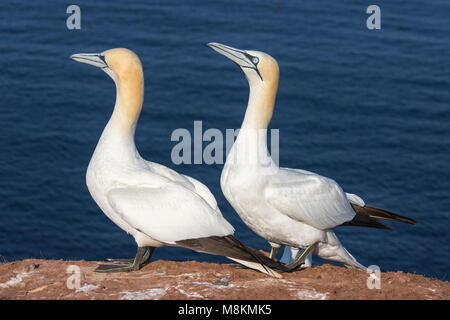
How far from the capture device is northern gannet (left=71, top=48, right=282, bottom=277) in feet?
27.7

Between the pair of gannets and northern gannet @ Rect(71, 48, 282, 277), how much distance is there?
0.04 feet

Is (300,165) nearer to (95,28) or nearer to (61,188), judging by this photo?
(61,188)

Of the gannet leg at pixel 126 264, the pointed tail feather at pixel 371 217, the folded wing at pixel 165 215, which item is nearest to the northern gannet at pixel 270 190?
the pointed tail feather at pixel 371 217

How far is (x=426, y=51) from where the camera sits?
122ft

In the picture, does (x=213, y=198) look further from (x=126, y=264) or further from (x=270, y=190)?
(x=126, y=264)

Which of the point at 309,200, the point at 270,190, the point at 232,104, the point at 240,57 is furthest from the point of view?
the point at 232,104

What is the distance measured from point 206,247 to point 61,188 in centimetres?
2108

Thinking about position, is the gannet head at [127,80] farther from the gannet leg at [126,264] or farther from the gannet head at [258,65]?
the gannet leg at [126,264]

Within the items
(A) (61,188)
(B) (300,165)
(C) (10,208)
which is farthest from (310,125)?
(C) (10,208)

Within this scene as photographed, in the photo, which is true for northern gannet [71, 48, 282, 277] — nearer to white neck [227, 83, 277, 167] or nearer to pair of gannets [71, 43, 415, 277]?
pair of gannets [71, 43, 415, 277]

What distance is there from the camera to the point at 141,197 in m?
8.52

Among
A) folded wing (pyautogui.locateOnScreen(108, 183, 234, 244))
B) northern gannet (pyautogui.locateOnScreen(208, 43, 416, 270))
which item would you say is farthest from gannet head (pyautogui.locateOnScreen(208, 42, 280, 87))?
folded wing (pyautogui.locateOnScreen(108, 183, 234, 244))

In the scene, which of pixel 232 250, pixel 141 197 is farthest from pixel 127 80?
pixel 232 250

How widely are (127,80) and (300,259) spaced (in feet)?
10.0
